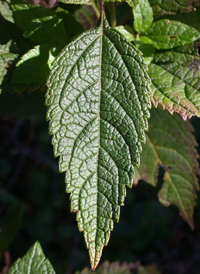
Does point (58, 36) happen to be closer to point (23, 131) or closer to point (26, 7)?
point (26, 7)

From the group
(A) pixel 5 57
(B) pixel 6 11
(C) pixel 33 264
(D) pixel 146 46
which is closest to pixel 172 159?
(D) pixel 146 46

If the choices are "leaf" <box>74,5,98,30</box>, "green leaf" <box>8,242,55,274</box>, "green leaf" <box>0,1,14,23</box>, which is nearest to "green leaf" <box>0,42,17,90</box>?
"green leaf" <box>0,1,14,23</box>

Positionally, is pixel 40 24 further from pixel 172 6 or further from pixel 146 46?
pixel 172 6

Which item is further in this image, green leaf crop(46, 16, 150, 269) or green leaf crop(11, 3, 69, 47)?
green leaf crop(11, 3, 69, 47)

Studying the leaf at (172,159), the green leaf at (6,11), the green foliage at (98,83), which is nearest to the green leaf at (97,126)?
the green foliage at (98,83)

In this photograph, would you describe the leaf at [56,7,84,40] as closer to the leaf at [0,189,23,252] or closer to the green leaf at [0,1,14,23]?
the green leaf at [0,1,14,23]

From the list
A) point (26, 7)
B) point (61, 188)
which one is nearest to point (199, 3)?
point (26, 7)
